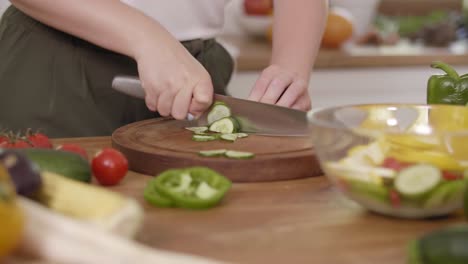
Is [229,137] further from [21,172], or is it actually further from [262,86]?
[21,172]

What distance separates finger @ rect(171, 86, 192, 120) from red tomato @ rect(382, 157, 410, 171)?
50 centimetres

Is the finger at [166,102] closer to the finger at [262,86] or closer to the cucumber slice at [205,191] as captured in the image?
the finger at [262,86]

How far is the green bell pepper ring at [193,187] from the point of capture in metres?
0.98

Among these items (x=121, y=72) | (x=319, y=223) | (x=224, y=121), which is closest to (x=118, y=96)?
(x=121, y=72)

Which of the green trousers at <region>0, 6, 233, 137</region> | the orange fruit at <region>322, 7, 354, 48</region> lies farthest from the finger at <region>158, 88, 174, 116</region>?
the orange fruit at <region>322, 7, 354, 48</region>

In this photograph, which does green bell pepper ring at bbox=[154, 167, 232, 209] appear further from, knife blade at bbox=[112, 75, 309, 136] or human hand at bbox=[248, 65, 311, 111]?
human hand at bbox=[248, 65, 311, 111]

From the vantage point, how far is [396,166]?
0.93 metres

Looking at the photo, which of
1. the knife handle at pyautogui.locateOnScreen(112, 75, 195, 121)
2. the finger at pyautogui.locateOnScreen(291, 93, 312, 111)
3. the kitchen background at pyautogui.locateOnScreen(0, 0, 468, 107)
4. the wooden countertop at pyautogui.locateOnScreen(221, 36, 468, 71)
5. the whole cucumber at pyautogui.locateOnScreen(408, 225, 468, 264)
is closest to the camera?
the whole cucumber at pyautogui.locateOnScreen(408, 225, 468, 264)

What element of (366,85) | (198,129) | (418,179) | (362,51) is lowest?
(366,85)

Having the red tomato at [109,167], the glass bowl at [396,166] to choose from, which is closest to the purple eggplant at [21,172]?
the red tomato at [109,167]

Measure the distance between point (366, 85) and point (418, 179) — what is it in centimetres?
208

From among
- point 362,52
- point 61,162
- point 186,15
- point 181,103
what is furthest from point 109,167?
point 362,52

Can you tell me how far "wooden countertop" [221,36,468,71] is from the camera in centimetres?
274

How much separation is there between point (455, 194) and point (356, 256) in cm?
17
